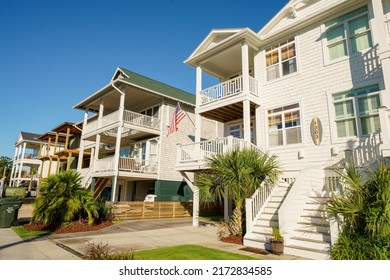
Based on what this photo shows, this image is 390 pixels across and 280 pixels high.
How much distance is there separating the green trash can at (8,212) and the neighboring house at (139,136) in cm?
582

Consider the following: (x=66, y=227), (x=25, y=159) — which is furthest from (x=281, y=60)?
(x=25, y=159)

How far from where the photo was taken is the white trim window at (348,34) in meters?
10.3

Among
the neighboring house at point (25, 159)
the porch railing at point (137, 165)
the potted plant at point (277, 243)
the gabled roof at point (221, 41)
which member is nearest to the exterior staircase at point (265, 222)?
the potted plant at point (277, 243)

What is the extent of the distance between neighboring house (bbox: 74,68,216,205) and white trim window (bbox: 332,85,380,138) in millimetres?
11339

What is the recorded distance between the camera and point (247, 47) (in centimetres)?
1317

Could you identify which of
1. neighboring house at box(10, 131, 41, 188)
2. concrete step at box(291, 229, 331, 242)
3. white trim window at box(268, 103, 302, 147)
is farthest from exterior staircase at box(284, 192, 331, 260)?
neighboring house at box(10, 131, 41, 188)

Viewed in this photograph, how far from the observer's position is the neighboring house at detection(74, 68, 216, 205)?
62.8ft

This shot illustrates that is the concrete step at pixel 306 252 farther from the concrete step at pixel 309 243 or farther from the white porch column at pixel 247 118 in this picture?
the white porch column at pixel 247 118

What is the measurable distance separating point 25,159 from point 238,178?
41417 millimetres

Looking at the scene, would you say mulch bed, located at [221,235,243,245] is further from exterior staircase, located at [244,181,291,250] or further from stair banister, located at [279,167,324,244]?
stair banister, located at [279,167,324,244]

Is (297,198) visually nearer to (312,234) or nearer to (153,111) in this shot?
(312,234)
